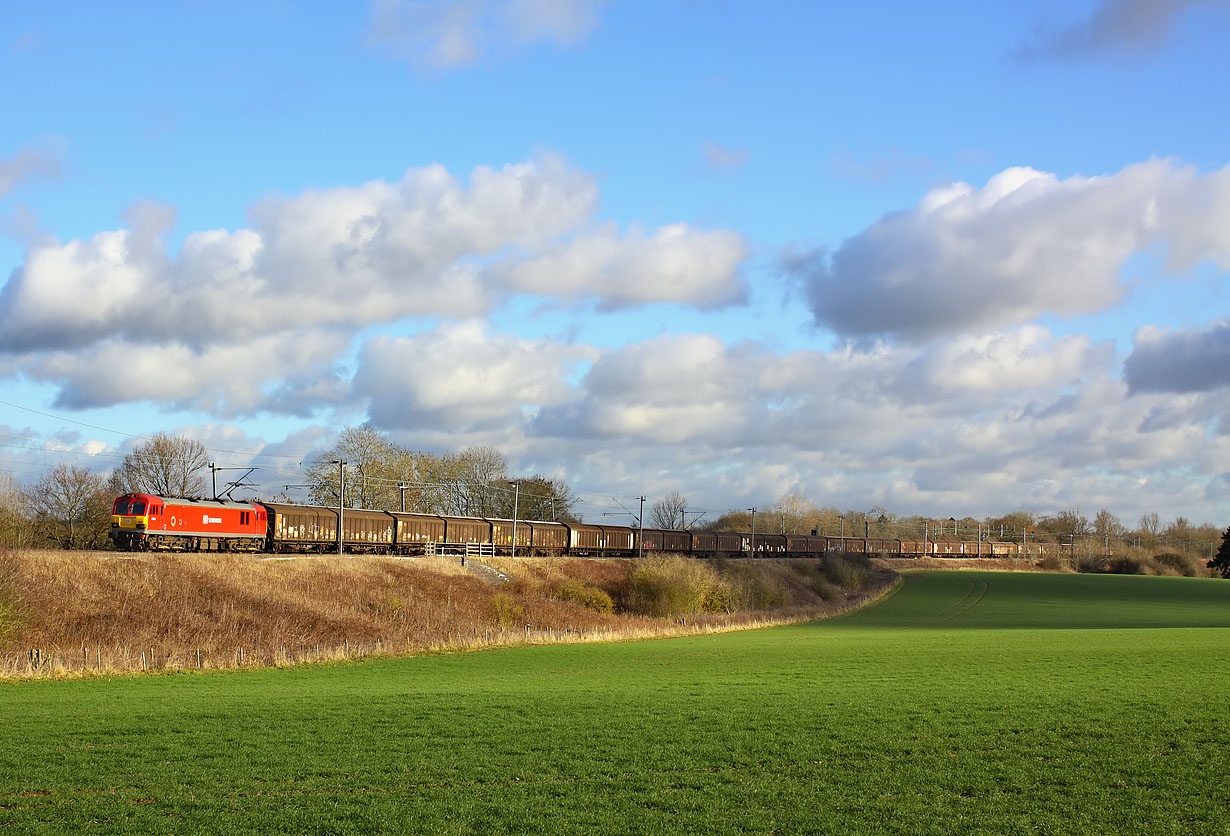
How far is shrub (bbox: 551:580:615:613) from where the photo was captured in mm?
68000

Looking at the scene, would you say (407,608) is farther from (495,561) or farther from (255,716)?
(255,716)

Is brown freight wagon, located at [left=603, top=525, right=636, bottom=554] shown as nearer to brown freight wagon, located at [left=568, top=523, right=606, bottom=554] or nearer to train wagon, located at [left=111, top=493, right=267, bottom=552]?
brown freight wagon, located at [left=568, top=523, right=606, bottom=554]

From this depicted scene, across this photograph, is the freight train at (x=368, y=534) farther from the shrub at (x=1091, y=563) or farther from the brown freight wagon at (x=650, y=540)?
the shrub at (x=1091, y=563)

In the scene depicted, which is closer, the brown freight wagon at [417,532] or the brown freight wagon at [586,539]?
the brown freight wagon at [417,532]

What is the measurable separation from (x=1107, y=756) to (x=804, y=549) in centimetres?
10812

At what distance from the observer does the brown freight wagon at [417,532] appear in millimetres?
74562

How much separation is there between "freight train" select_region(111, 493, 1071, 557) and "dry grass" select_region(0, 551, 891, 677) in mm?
7863

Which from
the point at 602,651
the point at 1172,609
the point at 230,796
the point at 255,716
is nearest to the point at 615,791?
the point at 230,796

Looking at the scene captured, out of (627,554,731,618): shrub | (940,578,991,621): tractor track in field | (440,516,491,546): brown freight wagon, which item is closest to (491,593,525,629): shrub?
(627,554,731,618): shrub

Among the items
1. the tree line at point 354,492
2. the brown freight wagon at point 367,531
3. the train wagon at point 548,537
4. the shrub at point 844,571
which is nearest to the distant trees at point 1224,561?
the tree line at point 354,492

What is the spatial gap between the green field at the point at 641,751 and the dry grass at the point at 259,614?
847 centimetres

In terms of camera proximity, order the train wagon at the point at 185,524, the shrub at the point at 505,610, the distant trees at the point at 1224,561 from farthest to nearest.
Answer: the distant trees at the point at 1224,561
the shrub at the point at 505,610
the train wagon at the point at 185,524

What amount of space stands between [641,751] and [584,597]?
172 feet

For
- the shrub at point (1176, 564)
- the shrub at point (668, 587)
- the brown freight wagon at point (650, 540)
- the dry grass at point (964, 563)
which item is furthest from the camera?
the shrub at point (1176, 564)
